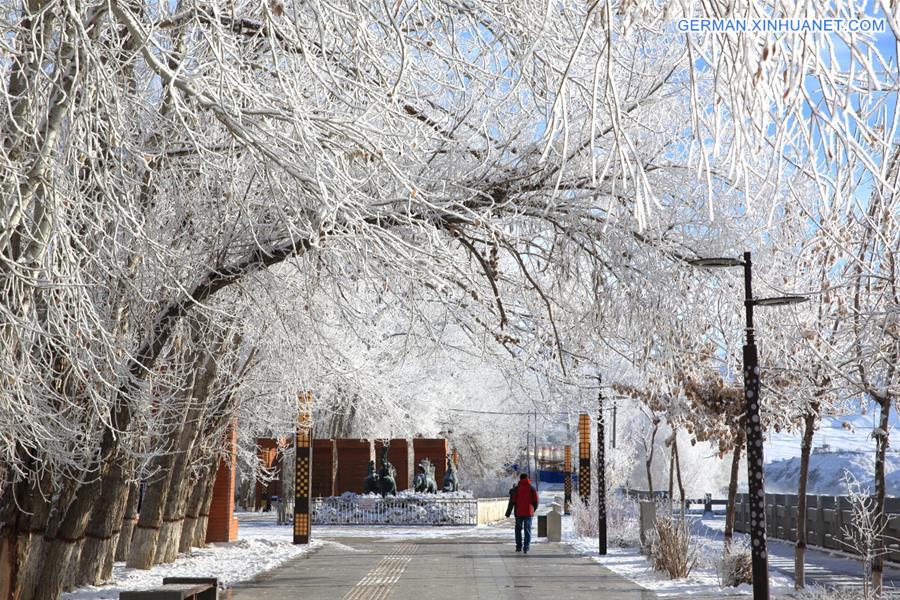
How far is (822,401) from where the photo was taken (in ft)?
58.2

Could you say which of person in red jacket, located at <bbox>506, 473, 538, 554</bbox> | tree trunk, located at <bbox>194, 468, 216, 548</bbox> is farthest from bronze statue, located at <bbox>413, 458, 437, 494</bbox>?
person in red jacket, located at <bbox>506, 473, 538, 554</bbox>

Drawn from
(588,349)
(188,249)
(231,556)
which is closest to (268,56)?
(188,249)

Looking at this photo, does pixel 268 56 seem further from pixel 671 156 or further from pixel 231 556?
pixel 231 556

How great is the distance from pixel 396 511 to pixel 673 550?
79.0 ft

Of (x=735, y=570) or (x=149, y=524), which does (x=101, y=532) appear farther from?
(x=735, y=570)

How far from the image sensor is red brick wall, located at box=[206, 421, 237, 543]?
2958 centimetres

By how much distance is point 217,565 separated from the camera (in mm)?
22219

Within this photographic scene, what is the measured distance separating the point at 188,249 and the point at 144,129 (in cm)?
307

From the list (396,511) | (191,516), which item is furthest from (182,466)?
(396,511)

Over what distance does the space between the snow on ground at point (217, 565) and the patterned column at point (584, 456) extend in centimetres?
934

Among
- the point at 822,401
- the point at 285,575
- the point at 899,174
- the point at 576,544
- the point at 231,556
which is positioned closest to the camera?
the point at 899,174

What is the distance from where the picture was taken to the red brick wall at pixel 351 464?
175ft

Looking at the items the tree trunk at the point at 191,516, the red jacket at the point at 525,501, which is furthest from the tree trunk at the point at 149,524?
the red jacket at the point at 525,501

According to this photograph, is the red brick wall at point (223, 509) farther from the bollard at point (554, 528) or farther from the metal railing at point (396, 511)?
the metal railing at point (396, 511)
